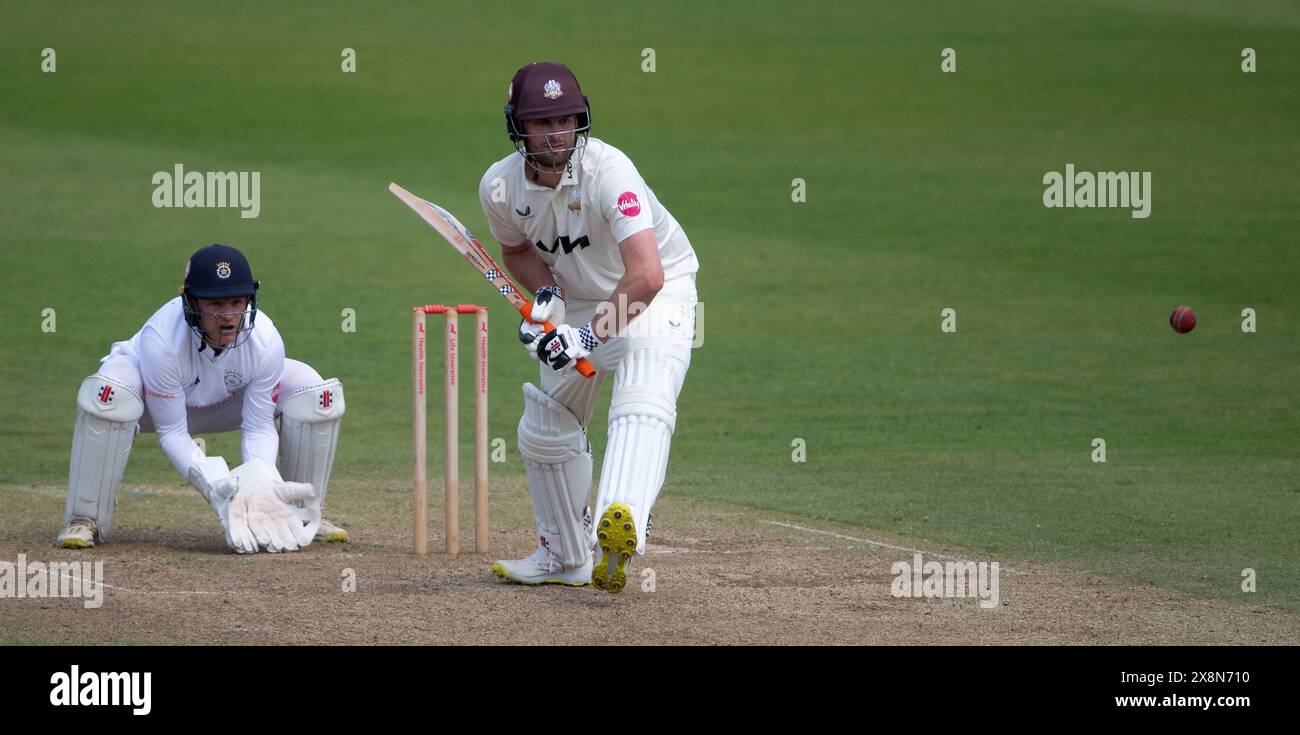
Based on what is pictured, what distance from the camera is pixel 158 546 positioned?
762 cm

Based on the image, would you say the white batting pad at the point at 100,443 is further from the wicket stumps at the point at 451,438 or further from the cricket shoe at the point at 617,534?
the cricket shoe at the point at 617,534

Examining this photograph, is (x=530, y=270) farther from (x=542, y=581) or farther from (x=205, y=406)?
(x=205, y=406)

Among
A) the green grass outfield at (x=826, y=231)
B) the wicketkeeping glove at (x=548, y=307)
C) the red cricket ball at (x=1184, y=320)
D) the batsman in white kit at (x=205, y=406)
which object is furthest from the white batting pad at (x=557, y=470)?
the red cricket ball at (x=1184, y=320)

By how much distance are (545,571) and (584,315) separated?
1.06m

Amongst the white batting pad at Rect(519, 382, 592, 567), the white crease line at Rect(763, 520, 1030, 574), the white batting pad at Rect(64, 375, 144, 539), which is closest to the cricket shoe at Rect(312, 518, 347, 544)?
the white batting pad at Rect(64, 375, 144, 539)

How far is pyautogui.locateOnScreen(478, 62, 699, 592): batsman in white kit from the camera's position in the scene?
612cm

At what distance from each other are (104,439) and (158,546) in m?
0.54

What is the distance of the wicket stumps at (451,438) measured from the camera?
7594mm

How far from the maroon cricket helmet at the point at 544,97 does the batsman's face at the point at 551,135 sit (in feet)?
0.10

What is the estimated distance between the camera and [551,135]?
631cm

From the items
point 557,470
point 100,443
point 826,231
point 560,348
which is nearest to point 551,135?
point 560,348

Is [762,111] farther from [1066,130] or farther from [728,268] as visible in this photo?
[728,268]

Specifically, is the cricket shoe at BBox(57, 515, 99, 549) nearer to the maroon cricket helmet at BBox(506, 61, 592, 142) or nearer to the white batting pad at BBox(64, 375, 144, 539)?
the white batting pad at BBox(64, 375, 144, 539)

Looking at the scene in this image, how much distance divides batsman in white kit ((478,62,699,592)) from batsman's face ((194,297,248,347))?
1275mm
